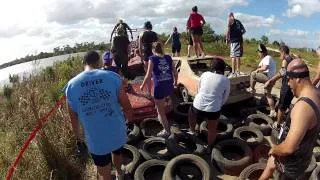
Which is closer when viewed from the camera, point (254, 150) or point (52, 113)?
point (254, 150)

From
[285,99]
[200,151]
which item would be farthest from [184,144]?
[285,99]

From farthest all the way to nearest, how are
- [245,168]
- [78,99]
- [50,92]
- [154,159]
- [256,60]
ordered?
[256,60]
[50,92]
[154,159]
[245,168]
[78,99]

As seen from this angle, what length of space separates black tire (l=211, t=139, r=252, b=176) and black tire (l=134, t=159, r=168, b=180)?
39.0 inches

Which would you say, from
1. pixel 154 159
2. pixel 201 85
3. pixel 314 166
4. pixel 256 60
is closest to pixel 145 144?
pixel 154 159

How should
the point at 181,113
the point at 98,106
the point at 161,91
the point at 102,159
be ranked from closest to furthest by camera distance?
the point at 98,106 < the point at 102,159 < the point at 161,91 < the point at 181,113

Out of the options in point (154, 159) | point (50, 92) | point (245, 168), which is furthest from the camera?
point (50, 92)

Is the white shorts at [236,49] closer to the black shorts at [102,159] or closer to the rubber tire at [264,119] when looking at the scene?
the rubber tire at [264,119]

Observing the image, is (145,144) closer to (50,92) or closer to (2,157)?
(2,157)

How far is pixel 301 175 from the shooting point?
16.1 ft

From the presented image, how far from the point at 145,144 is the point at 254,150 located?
87.4 inches

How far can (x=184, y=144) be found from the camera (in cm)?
895

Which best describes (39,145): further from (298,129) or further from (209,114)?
(298,129)

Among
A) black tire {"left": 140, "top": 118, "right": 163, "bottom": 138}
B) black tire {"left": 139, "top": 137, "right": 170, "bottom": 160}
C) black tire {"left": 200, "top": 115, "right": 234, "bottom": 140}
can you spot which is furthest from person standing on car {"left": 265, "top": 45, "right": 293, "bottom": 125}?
black tire {"left": 140, "top": 118, "right": 163, "bottom": 138}

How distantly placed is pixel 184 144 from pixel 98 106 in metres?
3.69
